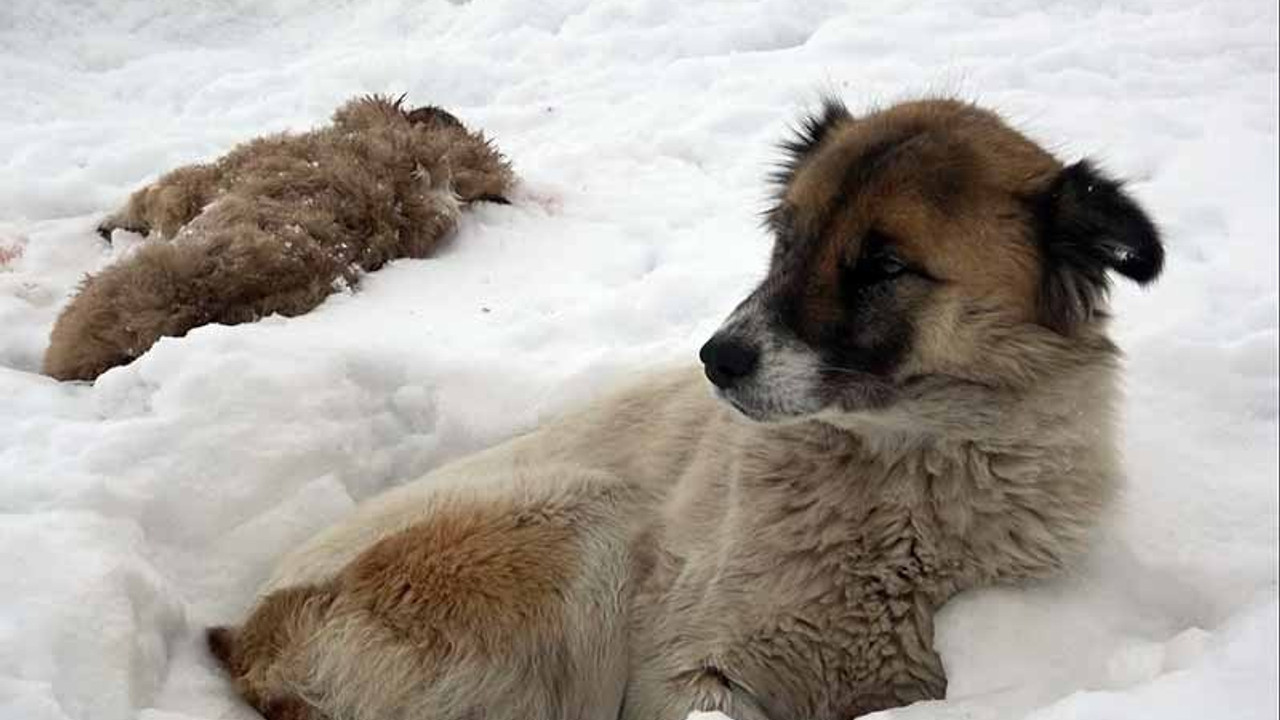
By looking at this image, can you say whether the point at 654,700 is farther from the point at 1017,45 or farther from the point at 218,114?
the point at 218,114

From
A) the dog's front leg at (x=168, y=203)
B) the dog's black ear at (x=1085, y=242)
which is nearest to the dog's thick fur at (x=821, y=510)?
the dog's black ear at (x=1085, y=242)

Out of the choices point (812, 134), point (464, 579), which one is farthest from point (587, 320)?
point (464, 579)

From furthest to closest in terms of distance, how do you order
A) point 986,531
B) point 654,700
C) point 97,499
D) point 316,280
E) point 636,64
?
point 636,64
point 316,280
point 97,499
point 654,700
point 986,531

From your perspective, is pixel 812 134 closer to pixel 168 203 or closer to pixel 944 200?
pixel 944 200

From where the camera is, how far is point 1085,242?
111 inches

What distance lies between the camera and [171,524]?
368cm

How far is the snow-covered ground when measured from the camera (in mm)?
2818

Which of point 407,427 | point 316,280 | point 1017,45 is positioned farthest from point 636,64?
point 407,427

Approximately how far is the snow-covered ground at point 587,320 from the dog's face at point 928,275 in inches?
21.4

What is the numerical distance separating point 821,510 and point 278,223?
3.77m

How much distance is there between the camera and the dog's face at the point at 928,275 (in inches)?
111

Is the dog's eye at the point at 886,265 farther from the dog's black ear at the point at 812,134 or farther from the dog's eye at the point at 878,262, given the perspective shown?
the dog's black ear at the point at 812,134

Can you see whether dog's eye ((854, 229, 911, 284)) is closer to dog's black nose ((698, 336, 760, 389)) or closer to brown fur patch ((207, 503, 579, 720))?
dog's black nose ((698, 336, 760, 389))

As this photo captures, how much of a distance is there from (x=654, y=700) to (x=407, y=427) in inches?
68.3
